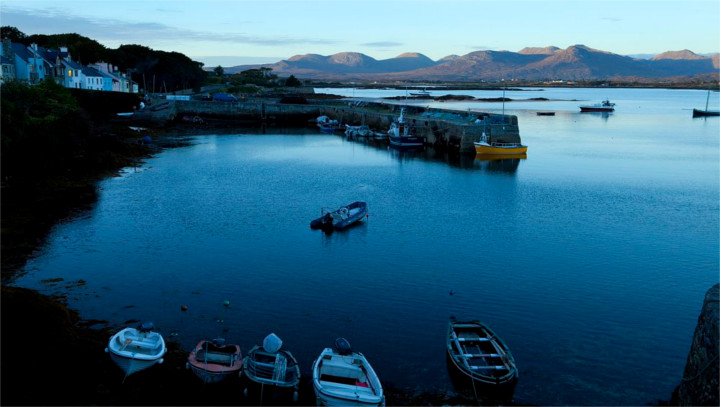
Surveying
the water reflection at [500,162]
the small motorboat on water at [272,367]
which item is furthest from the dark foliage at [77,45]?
the small motorboat on water at [272,367]

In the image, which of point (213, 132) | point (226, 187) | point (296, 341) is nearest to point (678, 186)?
point (226, 187)

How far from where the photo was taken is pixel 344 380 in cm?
1468

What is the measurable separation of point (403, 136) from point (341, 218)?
1334 inches

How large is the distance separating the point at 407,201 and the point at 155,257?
16560 mm

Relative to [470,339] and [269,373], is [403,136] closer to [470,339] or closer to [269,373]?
[470,339]

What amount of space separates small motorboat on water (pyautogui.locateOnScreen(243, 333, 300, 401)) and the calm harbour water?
107 centimetres

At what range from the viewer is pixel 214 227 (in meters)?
29.6

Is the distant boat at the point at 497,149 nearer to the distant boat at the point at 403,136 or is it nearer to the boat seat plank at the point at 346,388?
the distant boat at the point at 403,136

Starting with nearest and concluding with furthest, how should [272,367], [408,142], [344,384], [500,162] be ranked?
[344,384] < [272,367] < [500,162] < [408,142]

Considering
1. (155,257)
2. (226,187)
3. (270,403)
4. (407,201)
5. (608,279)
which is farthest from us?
(226,187)

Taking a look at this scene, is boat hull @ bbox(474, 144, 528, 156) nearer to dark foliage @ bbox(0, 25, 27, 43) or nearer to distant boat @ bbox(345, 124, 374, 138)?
distant boat @ bbox(345, 124, 374, 138)

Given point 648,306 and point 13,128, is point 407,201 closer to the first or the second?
point 648,306

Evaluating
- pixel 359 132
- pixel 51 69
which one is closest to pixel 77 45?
pixel 51 69

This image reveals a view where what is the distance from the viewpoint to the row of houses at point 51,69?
2559 inches
